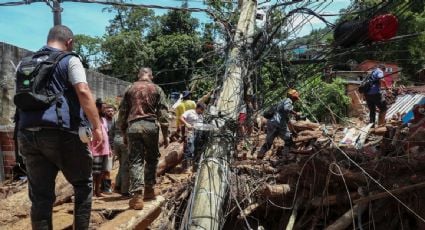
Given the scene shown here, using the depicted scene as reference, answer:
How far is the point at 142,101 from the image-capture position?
254 inches

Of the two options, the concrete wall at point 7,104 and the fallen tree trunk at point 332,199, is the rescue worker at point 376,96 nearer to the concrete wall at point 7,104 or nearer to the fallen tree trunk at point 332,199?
the fallen tree trunk at point 332,199

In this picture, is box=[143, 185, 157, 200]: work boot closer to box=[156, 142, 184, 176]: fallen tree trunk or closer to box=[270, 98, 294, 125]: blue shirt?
box=[156, 142, 184, 176]: fallen tree trunk

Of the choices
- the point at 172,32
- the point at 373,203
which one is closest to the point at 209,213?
the point at 373,203

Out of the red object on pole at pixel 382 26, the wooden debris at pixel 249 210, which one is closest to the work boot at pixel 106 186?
the wooden debris at pixel 249 210

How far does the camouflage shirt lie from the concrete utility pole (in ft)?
3.78

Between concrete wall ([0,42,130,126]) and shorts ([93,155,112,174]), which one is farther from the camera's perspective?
concrete wall ([0,42,130,126])

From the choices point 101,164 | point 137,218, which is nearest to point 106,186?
point 101,164

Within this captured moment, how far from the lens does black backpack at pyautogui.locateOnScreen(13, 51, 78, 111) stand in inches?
155

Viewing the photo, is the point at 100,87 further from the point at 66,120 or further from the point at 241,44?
the point at 66,120

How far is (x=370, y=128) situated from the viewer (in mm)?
9758

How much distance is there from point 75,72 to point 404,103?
13.1m

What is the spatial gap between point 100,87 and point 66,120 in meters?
11.5

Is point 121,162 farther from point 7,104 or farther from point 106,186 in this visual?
point 7,104

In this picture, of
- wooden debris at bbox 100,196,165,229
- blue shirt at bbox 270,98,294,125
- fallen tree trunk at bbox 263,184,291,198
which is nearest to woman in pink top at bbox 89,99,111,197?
wooden debris at bbox 100,196,165,229
